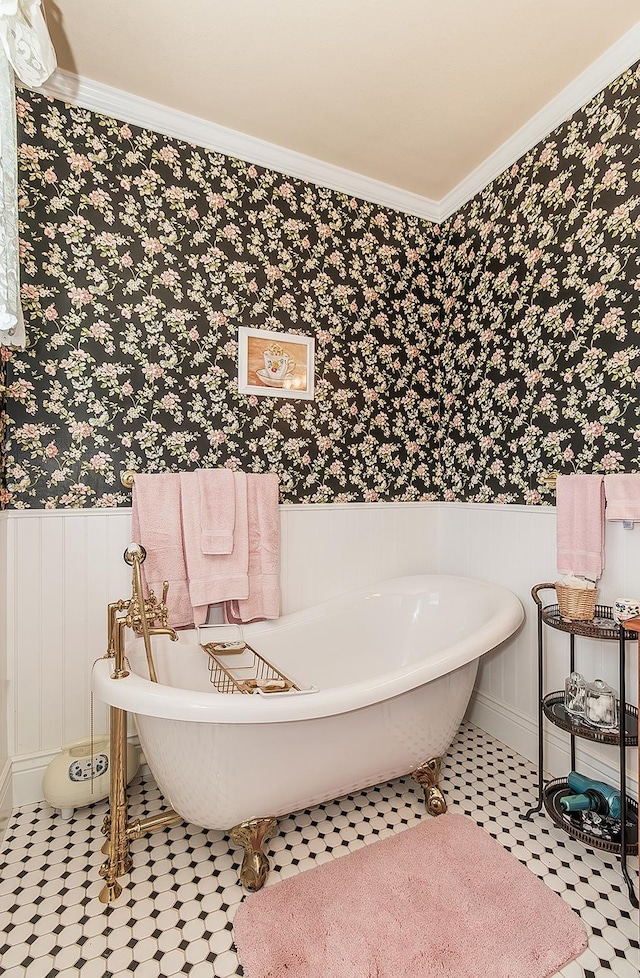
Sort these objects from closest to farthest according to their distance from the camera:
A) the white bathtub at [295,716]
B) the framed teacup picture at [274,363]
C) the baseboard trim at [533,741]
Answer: the white bathtub at [295,716] < the baseboard trim at [533,741] < the framed teacup picture at [274,363]

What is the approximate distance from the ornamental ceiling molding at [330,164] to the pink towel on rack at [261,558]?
157cm

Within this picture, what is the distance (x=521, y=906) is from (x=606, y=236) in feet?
7.67

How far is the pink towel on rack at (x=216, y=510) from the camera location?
214cm

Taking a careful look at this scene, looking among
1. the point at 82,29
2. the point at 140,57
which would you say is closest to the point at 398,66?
the point at 140,57

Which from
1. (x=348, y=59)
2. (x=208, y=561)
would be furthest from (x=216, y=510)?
(x=348, y=59)

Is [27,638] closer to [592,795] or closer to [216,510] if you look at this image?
[216,510]

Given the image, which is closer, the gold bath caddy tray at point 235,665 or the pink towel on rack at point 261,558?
the gold bath caddy tray at point 235,665

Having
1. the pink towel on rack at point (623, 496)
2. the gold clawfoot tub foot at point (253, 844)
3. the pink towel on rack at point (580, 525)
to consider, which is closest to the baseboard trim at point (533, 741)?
the pink towel on rack at point (580, 525)

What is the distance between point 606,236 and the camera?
1954mm

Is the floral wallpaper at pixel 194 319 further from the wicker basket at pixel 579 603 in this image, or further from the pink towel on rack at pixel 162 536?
the wicker basket at pixel 579 603

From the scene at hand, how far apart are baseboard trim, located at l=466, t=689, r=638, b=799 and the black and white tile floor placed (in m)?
0.12

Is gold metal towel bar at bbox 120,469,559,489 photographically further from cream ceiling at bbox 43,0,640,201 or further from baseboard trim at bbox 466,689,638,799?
cream ceiling at bbox 43,0,640,201

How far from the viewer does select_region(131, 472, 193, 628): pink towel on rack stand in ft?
6.79

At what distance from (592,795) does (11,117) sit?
2791 mm
